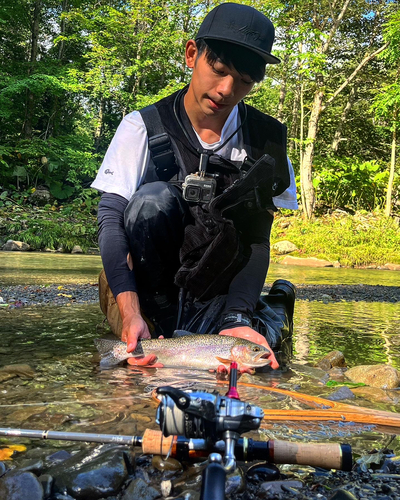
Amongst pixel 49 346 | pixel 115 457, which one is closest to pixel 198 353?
pixel 49 346

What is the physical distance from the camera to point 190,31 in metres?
27.8

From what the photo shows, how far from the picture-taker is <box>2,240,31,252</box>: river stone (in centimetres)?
1780

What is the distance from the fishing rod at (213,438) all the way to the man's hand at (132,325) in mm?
1424

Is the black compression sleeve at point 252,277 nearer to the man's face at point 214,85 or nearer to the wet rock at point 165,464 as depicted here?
the man's face at point 214,85

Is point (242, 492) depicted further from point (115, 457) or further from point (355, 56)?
point (355, 56)

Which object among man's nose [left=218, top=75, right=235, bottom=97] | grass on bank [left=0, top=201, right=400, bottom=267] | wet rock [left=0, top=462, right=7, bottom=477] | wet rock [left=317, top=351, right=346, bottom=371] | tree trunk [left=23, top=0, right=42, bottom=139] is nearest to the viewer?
wet rock [left=0, top=462, right=7, bottom=477]

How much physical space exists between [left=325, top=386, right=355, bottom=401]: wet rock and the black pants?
0.92m

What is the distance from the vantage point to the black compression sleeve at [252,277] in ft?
11.3

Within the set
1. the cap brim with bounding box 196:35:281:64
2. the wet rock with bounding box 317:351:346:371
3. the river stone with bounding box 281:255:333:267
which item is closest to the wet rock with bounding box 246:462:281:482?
the wet rock with bounding box 317:351:346:371

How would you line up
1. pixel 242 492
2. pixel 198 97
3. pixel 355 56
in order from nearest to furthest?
pixel 242 492 < pixel 198 97 < pixel 355 56

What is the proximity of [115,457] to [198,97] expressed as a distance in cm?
245

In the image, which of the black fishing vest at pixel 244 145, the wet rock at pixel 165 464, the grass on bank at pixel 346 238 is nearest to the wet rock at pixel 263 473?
the wet rock at pixel 165 464

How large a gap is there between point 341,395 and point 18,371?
5.57 ft

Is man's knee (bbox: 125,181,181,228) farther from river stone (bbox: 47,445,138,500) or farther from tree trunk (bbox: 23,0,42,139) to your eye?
tree trunk (bbox: 23,0,42,139)
